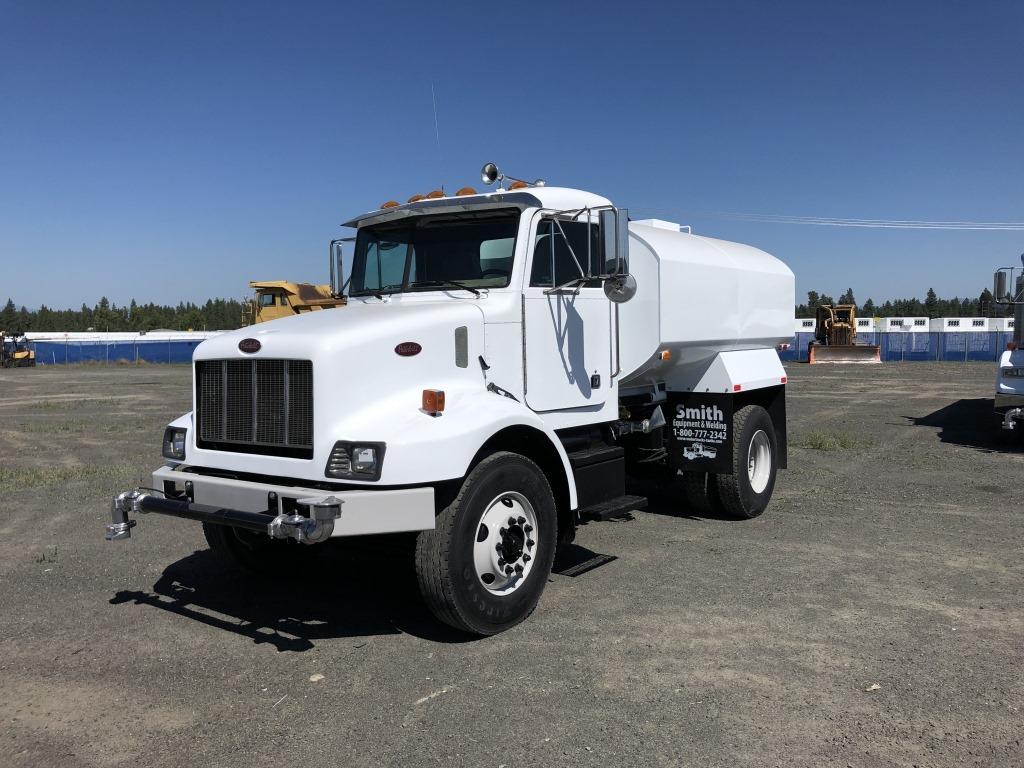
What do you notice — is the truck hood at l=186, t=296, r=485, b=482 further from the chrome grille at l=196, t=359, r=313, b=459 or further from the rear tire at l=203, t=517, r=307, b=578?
the rear tire at l=203, t=517, r=307, b=578

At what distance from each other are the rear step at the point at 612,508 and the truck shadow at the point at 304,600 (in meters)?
1.35

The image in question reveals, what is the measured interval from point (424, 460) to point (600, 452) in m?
2.01

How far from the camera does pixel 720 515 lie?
8.30 meters

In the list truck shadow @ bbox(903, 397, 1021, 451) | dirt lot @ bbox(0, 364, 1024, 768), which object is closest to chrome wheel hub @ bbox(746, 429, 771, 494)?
dirt lot @ bbox(0, 364, 1024, 768)

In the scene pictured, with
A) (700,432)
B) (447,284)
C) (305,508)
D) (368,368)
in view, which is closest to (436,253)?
(447,284)

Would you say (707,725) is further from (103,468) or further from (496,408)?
(103,468)

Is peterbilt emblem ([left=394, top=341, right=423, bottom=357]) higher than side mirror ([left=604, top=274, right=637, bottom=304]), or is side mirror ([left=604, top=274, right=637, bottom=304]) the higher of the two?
side mirror ([left=604, top=274, right=637, bottom=304])

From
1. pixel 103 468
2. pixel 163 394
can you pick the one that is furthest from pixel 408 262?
pixel 163 394

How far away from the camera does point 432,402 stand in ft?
15.5

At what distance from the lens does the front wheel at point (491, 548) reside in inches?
180

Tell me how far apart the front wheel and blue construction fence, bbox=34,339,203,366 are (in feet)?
198

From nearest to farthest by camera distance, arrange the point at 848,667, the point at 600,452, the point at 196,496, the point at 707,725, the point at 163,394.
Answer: the point at 707,725 → the point at 848,667 → the point at 196,496 → the point at 600,452 → the point at 163,394

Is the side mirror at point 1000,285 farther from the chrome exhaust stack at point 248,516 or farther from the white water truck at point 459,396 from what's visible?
the chrome exhaust stack at point 248,516

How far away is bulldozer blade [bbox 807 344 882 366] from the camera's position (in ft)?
136
